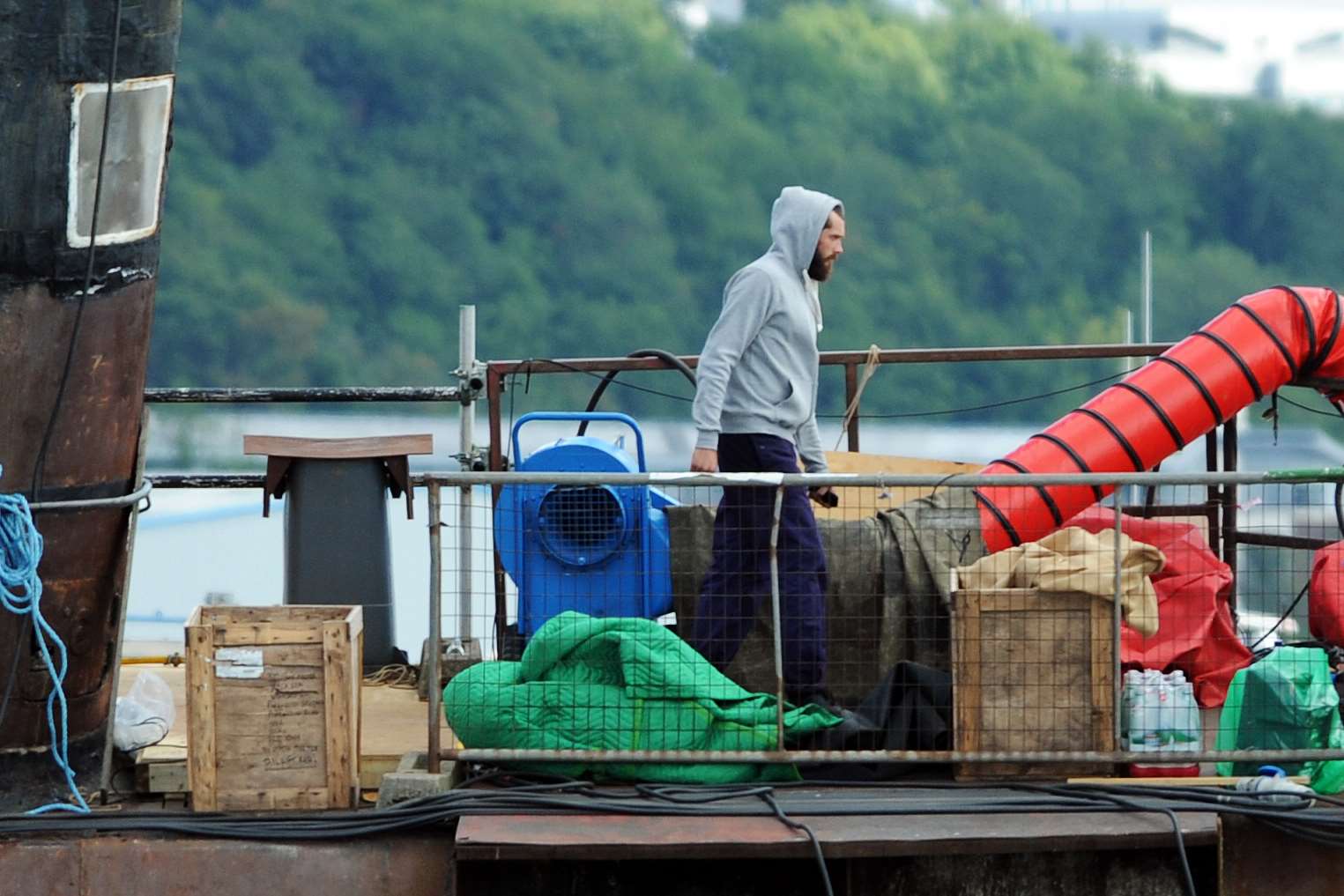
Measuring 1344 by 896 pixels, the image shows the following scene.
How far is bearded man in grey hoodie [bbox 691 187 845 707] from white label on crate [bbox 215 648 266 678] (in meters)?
1.67

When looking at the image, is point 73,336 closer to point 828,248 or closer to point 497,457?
point 497,457

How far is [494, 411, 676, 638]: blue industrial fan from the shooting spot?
27.2 ft

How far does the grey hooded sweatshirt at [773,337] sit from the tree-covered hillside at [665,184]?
1871 inches

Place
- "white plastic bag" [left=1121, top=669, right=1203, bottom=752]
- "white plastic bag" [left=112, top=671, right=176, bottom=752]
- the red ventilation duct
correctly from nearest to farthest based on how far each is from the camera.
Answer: "white plastic bag" [left=1121, top=669, right=1203, bottom=752], "white plastic bag" [left=112, top=671, right=176, bottom=752], the red ventilation duct

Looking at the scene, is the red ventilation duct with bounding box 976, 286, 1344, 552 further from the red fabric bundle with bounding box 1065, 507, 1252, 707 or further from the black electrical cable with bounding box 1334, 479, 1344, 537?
the black electrical cable with bounding box 1334, 479, 1344, 537

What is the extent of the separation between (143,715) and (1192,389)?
4.46 metres

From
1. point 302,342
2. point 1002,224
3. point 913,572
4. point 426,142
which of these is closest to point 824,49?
point 1002,224

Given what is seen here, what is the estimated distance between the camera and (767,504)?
7.61m

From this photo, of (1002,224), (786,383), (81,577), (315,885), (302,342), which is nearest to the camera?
(315,885)

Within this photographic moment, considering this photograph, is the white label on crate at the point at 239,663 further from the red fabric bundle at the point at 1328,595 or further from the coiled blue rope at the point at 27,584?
the red fabric bundle at the point at 1328,595

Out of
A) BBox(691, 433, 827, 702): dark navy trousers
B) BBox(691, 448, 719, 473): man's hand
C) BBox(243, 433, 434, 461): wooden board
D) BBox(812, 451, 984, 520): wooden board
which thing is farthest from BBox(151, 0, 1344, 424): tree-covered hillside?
BBox(691, 448, 719, 473): man's hand

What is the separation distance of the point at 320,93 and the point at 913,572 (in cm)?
5835

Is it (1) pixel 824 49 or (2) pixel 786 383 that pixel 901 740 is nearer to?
(2) pixel 786 383

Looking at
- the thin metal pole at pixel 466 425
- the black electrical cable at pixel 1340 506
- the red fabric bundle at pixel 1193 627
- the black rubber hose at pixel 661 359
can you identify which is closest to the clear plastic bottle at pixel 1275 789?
the red fabric bundle at pixel 1193 627
